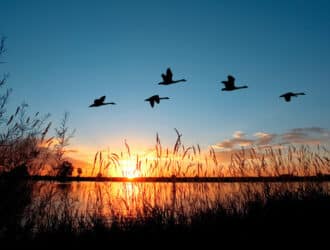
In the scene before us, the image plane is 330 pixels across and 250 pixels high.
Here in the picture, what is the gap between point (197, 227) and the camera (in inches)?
234

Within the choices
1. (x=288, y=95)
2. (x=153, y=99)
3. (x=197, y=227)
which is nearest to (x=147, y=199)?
(x=197, y=227)

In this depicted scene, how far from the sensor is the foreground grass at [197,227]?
5.25m

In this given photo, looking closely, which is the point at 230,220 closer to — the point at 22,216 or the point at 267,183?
the point at 267,183

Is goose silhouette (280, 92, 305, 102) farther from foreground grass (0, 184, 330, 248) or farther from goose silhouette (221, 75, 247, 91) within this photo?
foreground grass (0, 184, 330, 248)

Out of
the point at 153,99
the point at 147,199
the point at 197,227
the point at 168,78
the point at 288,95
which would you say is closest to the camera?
the point at 197,227

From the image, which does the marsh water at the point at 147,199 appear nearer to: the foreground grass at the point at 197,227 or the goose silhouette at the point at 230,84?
the foreground grass at the point at 197,227

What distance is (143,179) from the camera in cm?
791

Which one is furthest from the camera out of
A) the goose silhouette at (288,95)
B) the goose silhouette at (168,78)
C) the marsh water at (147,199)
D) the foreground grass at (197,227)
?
the goose silhouette at (288,95)

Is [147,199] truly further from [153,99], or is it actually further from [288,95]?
[288,95]

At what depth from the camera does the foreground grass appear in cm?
525

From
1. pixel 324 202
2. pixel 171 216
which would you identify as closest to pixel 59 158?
pixel 171 216

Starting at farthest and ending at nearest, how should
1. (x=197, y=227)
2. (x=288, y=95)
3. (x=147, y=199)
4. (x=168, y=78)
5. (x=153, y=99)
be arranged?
1. (x=288, y=95)
2. (x=153, y=99)
3. (x=168, y=78)
4. (x=147, y=199)
5. (x=197, y=227)

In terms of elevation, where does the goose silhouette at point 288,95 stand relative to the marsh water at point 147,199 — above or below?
above

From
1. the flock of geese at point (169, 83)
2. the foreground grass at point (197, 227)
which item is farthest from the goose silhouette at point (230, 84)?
the foreground grass at point (197, 227)
